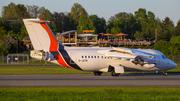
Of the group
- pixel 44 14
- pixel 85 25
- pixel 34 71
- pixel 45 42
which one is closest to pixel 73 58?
pixel 45 42

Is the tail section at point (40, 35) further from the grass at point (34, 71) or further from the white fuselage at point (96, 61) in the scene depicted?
A: the grass at point (34, 71)

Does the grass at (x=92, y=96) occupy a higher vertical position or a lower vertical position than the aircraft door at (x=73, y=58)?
lower

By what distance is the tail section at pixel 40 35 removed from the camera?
96.5ft

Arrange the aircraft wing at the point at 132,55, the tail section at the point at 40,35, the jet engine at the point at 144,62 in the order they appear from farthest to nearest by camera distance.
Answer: the jet engine at the point at 144,62 → the aircraft wing at the point at 132,55 → the tail section at the point at 40,35

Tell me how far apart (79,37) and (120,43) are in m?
14.4

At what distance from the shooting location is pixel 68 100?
16.0 meters

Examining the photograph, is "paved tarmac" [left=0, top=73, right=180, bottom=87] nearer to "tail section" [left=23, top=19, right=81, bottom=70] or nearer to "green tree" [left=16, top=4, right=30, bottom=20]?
"tail section" [left=23, top=19, right=81, bottom=70]

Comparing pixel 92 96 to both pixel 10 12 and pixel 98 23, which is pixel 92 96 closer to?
pixel 98 23

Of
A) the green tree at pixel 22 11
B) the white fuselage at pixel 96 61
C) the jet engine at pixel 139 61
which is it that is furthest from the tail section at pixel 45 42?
the green tree at pixel 22 11

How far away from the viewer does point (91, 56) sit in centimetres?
3172

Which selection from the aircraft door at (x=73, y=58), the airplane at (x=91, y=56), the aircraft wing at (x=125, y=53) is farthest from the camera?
the aircraft wing at (x=125, y=53)

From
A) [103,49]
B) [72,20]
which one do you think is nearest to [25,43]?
[72,20]

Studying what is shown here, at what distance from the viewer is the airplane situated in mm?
29891

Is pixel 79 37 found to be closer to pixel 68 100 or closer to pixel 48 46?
pixel 48 46
